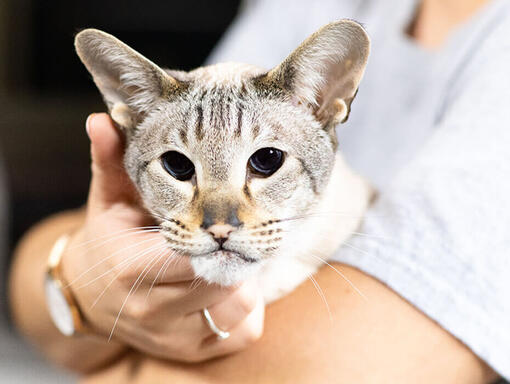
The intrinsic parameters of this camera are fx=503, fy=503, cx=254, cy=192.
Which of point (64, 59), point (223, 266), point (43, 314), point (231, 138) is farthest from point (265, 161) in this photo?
point (43, 314)

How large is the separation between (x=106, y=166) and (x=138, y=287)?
216mm

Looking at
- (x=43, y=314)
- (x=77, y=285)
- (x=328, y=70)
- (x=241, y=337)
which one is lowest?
(x=43, y=314)

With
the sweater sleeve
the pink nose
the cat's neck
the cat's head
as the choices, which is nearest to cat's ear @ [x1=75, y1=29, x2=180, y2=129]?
the cat's head

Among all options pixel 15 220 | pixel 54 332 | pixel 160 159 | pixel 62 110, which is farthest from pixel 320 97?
pixel 15 220

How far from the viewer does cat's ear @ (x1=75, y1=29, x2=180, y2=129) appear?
2.25ft

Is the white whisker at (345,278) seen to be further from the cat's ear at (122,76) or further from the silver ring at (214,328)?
the cat's ear at (122,76)

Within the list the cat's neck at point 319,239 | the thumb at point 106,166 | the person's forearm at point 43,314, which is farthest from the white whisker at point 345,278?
the person's forearm at point 43,314

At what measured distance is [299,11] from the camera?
1.33 meters

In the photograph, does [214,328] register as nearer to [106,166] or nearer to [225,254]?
[225,254]

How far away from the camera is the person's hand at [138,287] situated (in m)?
0.79

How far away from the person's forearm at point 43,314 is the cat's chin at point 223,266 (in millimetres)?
426

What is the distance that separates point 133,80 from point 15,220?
2.18m

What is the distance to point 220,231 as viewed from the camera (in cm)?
70

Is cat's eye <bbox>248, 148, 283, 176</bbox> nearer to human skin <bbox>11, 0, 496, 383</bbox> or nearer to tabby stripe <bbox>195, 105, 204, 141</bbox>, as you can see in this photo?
tabby stripe <bbox>195, 105, 204, 141</bbox>
